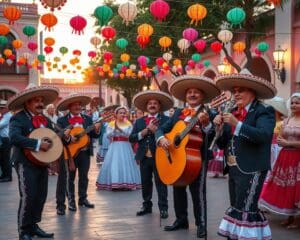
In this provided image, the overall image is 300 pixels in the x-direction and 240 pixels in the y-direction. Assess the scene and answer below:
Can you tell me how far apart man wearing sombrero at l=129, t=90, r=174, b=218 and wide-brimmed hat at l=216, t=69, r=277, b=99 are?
7.91 ft

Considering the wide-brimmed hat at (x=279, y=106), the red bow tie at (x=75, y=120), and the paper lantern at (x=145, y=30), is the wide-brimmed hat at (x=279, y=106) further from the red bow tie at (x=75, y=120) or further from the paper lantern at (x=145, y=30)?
the paper lantern at (x=145, y=30)

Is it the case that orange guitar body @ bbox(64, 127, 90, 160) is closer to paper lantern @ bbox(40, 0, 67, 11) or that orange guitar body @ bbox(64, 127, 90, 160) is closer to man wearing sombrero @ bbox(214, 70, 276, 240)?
man wearing sombrero @ bbox(214, 70, 276, 240)

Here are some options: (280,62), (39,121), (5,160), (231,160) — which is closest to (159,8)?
(5,160)

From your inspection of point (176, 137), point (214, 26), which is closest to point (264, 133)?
point (176, 137)

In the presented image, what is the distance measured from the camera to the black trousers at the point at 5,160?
11.5 m

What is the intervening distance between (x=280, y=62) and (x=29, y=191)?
1434 centimetres

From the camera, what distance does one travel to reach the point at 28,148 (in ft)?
18.0

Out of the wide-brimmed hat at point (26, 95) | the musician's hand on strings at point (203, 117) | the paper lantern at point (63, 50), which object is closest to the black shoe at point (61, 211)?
the wide-brimmed hat at point (26, 95)

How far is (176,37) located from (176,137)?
1521 centimetres

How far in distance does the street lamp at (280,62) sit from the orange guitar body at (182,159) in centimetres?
1307

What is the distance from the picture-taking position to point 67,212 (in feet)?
24.9

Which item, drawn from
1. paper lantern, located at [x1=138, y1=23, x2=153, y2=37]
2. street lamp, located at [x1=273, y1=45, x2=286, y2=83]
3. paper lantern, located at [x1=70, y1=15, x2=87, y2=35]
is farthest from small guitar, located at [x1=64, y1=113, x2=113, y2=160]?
street lamp, located at [x1=273, y1=45, x2=286, y2=83]

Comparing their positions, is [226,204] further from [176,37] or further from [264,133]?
[176,37]

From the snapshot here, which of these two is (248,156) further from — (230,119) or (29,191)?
(29,191)
